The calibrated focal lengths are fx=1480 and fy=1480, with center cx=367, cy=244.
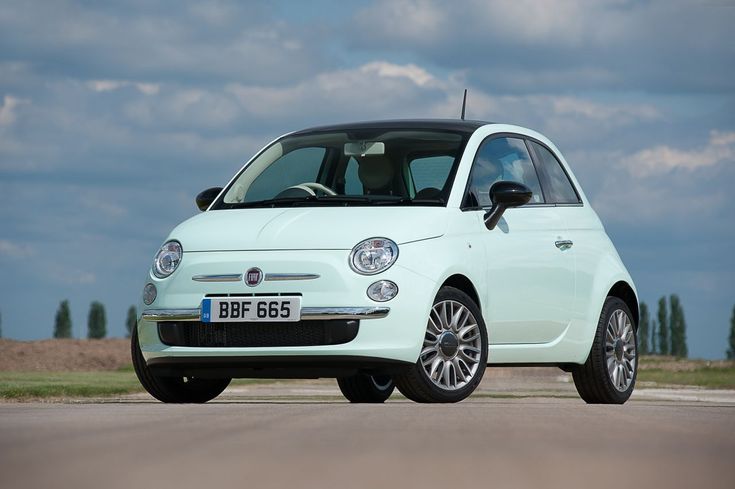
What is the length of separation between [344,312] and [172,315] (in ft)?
3.78

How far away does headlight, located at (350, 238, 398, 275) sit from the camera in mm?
8805

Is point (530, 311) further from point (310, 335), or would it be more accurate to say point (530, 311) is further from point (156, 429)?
point (156, 429)

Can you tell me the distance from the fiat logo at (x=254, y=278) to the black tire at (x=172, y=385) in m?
1.12

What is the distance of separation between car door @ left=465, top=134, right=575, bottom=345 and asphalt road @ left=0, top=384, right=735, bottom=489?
2.08 metres

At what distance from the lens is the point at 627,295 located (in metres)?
11.5

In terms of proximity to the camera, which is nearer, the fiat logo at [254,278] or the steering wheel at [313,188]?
the fiat logo at [254,278]

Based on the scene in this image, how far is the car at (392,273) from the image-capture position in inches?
347

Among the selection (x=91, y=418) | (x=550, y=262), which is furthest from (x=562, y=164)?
(x=91, y=418)

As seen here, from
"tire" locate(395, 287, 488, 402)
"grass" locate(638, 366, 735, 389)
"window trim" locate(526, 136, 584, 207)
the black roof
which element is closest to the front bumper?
"tire" locate(395, 287, 488, 402)

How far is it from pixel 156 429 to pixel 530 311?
4.33m

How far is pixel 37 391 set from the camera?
14.2m

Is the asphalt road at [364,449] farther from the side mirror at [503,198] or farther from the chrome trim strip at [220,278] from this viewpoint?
the side mirror at [503,198]

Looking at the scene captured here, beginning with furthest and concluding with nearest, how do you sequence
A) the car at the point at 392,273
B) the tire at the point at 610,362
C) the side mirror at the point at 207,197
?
1. the tire at the point at 610,362
2. the side mirror at the point at 207,197
3. the car at the point at 392,273

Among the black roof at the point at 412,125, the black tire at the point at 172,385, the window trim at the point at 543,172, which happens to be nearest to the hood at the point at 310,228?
the black tire at the point at 172,385
